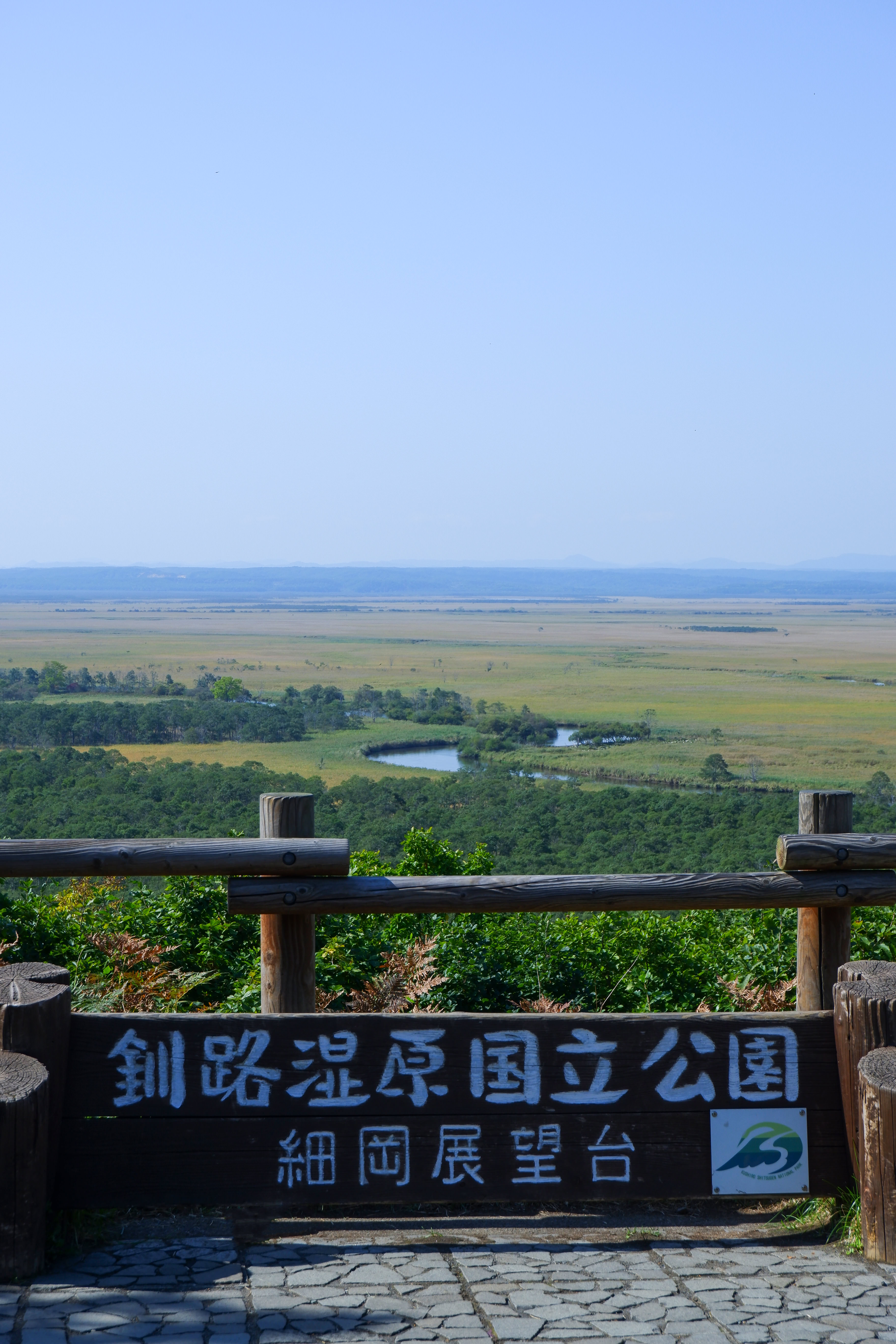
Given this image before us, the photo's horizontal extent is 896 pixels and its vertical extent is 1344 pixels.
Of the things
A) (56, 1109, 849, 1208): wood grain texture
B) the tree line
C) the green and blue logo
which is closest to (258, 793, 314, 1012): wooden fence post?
(56, 1109, 849, 1208): wood grain texture

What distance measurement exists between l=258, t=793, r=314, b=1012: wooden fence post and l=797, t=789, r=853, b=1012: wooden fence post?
1.79 metres

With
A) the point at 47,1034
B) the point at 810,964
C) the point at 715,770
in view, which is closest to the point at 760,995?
the point at 810,964

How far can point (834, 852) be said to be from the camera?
4.33 meters

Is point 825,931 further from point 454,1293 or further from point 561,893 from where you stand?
point 454,1293

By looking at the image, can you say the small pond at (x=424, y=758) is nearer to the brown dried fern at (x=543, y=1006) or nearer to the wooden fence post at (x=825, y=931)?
the brown dried fern at (x=543, y=1006)

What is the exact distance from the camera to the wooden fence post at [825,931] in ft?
14.8

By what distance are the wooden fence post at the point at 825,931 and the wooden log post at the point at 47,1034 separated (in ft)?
8.45

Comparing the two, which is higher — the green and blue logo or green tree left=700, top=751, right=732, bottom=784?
the green and blue logo

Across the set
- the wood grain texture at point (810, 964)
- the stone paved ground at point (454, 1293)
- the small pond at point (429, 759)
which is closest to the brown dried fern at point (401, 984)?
the wood grain texture at point (810, 964)

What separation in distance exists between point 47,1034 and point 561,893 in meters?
1.73

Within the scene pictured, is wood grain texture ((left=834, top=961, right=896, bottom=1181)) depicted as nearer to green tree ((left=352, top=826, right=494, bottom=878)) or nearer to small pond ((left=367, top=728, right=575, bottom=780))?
green tree ((left=352, top=826, right=494, bottom=878))

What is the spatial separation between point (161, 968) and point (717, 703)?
181 feet

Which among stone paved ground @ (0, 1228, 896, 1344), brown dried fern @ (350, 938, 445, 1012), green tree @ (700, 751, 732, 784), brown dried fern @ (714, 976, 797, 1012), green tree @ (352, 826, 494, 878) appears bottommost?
green tree @ (700, 751, 732, 784)

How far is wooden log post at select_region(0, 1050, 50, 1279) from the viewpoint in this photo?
10.7 ft
